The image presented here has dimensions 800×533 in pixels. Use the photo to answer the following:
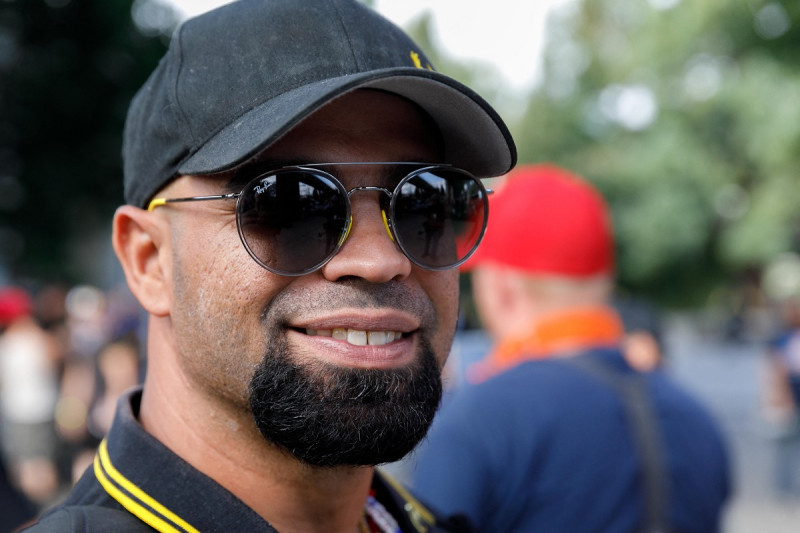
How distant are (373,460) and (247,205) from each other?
50 centimetres

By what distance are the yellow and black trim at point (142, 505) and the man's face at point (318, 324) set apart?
203mm

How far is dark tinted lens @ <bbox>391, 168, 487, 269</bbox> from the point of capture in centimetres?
154

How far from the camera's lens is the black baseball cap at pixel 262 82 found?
1432 millimetres

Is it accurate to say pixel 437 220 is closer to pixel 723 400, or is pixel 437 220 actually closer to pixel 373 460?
pixel 373 460

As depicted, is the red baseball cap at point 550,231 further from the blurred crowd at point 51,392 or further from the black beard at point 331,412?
the blurred crowd at point 51,392

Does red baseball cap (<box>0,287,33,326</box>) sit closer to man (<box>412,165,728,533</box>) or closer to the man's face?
man (<box>412,165,728,533</box>)

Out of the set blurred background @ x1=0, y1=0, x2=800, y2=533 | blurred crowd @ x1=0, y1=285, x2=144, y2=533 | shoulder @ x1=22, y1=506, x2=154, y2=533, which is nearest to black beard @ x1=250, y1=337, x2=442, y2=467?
shoulder @ x1=22, y1=506, x2=154, y2=533

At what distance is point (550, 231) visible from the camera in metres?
3.04


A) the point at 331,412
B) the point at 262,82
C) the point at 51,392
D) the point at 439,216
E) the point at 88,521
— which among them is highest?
the point at 262,82

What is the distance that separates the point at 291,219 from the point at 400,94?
325 millimetres

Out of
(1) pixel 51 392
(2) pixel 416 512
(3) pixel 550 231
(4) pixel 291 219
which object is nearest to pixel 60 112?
(1) pixel 51 392

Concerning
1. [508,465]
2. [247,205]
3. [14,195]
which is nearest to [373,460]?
[247,205]

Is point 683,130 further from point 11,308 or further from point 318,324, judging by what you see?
point 318,324

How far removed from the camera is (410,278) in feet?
5.23
